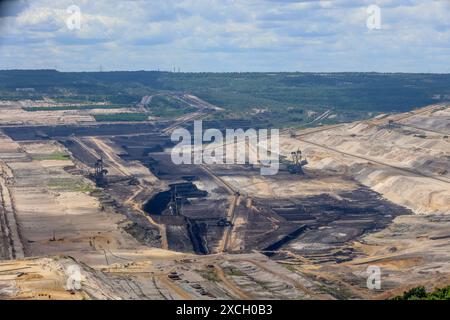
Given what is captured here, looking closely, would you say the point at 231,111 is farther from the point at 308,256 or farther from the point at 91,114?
the point at 308,256

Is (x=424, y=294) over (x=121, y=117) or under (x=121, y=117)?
over

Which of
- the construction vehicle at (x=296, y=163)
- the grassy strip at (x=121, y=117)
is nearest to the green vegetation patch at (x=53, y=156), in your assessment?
the construction vehicle at (x=296, y=163)

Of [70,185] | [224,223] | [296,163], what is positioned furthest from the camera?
[296,163]

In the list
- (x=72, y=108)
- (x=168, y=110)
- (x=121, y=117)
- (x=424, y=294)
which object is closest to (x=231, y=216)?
(x=424, y=294)

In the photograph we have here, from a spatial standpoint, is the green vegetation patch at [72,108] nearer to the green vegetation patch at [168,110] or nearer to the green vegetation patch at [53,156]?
the green vegetation patch at [168,110]

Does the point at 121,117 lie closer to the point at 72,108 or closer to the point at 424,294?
the point at 72,108
